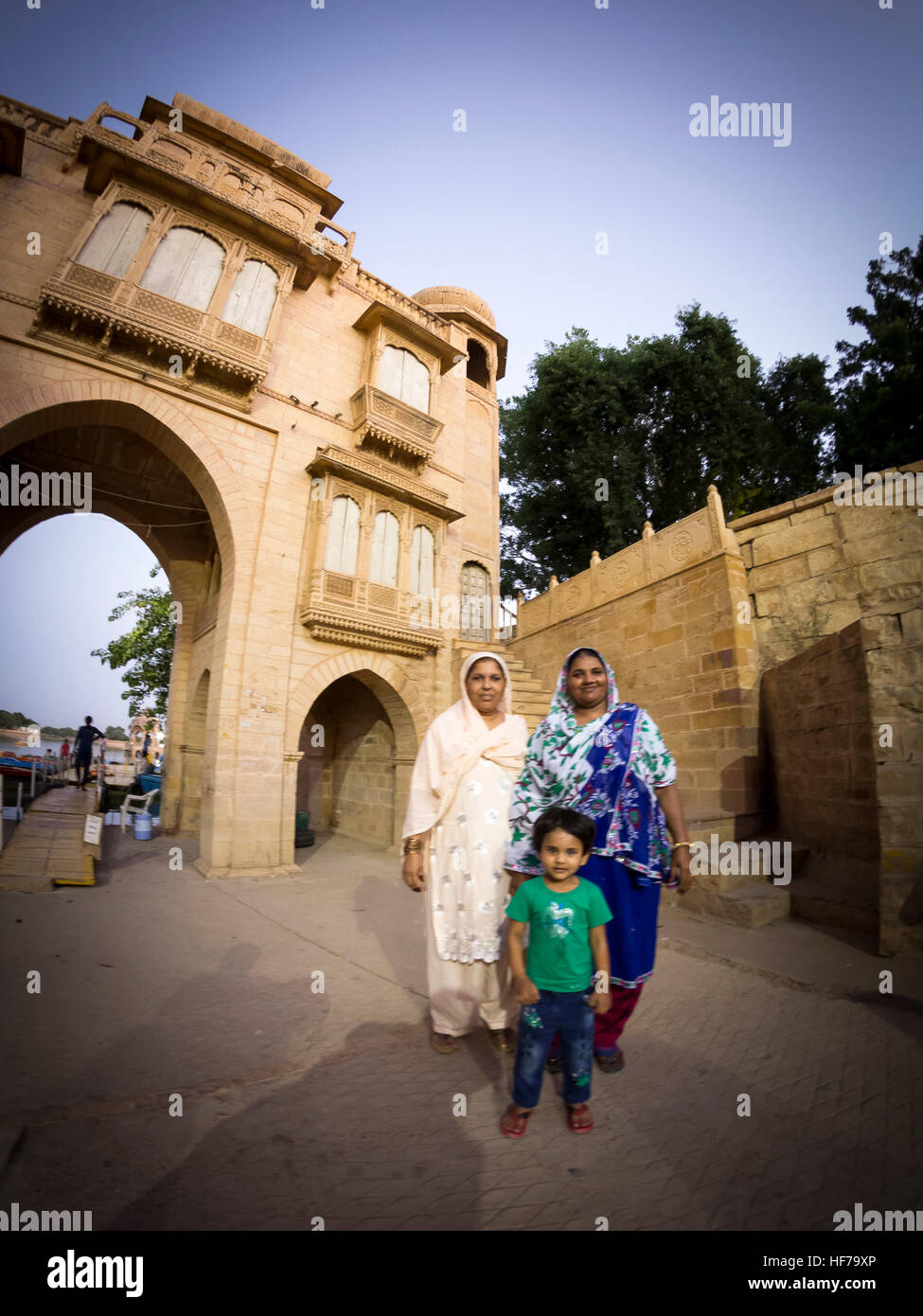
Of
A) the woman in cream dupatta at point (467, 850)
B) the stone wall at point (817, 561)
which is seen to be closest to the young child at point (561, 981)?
the woman in cream dupatta at point (467, 850)

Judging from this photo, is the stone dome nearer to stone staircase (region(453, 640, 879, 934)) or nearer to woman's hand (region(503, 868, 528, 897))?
stone staircase (region(453, 640, 879, 934))

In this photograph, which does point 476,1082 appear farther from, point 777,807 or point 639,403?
point 639,403

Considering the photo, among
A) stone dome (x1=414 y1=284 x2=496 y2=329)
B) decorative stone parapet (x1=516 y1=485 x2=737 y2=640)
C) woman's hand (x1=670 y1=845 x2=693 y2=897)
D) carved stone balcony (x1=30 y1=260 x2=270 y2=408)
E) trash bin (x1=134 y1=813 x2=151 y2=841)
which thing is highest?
stone dome (x1=414 y1=284 x2=496 y2=329)

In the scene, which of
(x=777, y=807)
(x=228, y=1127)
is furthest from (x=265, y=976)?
(x=777, y=807)

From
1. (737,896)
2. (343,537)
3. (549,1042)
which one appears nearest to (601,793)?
(549,1042)

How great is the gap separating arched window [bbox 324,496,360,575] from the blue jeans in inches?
347

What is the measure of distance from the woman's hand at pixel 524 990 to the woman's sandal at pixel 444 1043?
99 centimetres

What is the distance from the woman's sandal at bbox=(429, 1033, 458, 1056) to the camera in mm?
2738

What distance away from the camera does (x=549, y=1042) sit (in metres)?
2.06

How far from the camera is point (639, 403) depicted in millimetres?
17359

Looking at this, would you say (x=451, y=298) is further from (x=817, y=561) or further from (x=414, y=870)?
(x=414, y=870)

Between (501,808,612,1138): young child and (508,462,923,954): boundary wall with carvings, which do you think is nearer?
(501,808,612,1138): young child

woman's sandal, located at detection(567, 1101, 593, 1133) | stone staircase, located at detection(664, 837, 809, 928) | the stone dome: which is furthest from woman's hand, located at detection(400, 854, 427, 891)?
the stone dome

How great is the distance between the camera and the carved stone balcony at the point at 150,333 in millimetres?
8047
